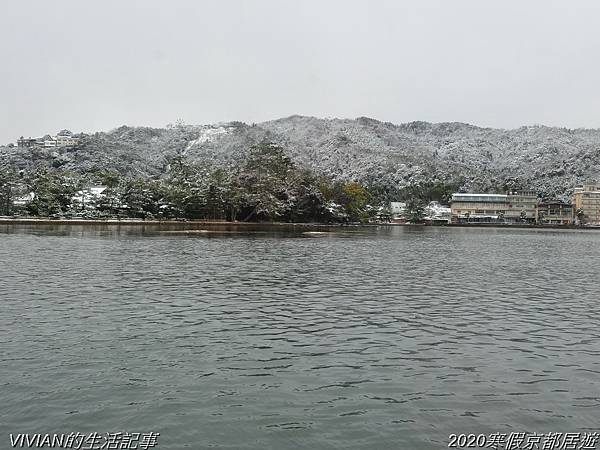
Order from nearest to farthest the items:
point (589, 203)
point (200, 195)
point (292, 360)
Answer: point (292, 360) → point (200, 195) → point (589, 203)

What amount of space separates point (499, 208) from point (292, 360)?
15600 cm

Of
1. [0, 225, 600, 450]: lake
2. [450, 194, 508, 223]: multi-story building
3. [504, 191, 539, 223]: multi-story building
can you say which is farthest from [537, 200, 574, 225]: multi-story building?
[0, 225, 600, 450]: lake

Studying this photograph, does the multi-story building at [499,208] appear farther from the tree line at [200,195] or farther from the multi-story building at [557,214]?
the tree line at [200,195]

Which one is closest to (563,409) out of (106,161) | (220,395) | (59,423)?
(220,395)

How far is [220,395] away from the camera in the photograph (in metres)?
8.94

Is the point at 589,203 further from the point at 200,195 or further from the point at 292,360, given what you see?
the point at 292,360

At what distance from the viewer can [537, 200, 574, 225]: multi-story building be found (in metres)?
152

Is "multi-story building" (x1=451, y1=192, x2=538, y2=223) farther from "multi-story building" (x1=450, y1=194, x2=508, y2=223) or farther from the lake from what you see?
the lake

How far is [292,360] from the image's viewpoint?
1108 centimetres

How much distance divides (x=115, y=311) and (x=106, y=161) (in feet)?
469

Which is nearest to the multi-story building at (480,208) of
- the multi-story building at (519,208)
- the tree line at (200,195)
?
the multi-story building at (519,208)

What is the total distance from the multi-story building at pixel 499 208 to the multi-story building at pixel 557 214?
10.3 ft

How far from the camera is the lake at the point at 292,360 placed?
7.89m

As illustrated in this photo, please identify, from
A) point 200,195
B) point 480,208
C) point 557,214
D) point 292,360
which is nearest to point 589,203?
point 557,214
